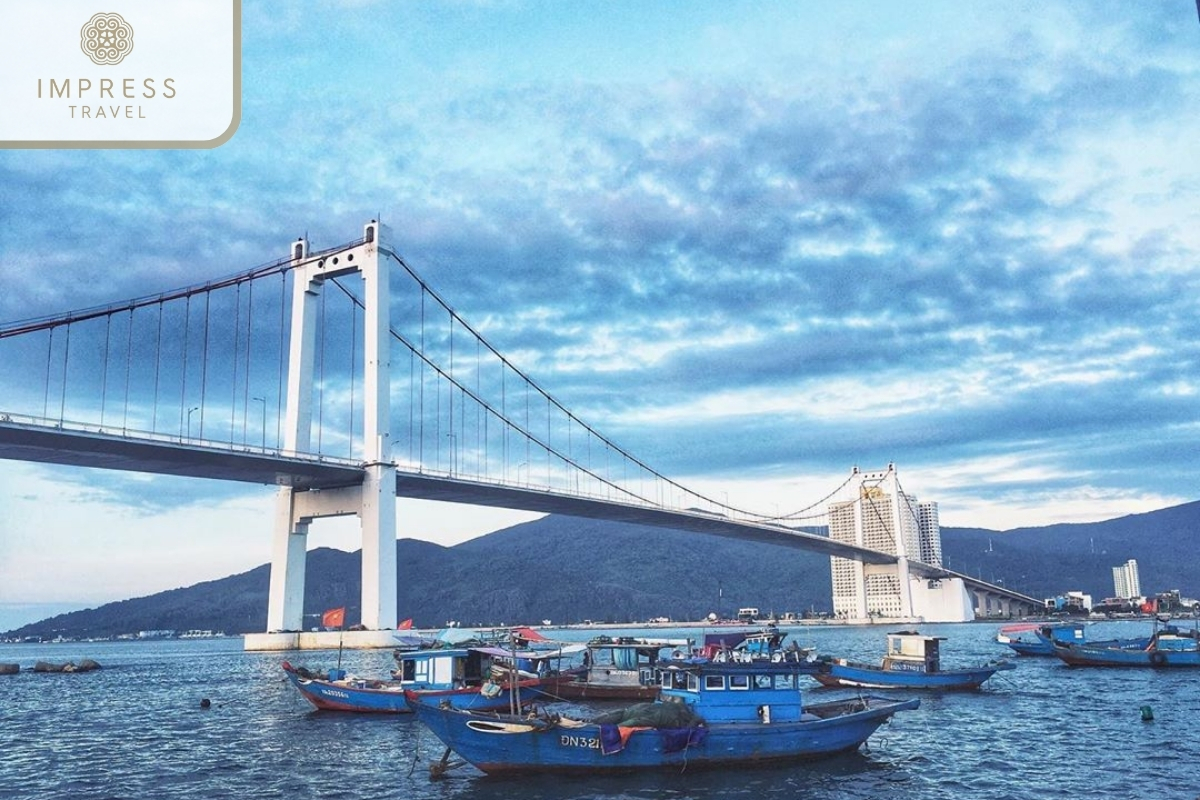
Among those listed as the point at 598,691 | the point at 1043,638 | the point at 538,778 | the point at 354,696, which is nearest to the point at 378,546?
the point at 354,696

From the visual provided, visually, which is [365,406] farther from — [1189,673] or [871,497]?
[871,497]

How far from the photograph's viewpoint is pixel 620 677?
43.0 meters

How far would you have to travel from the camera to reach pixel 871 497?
19125 cm

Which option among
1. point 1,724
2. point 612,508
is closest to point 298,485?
point 612,508

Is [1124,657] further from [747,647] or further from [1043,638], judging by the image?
[747,647]

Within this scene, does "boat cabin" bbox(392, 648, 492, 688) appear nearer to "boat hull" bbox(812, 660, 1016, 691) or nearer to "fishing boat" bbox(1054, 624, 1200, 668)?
"boat hull" bbox(812, 660, 1016, 691)

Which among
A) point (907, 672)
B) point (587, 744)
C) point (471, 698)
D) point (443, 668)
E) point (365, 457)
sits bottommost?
point (907, 672)

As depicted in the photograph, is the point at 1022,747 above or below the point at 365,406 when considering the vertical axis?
below

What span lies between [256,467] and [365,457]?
8378 mm

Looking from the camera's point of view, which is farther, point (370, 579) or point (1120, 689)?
point (370, 579)

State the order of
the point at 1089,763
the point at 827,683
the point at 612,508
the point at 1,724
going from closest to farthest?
the point at 1089,763 < the point at 1,724 < the point at 827,683 < the point at 612,508

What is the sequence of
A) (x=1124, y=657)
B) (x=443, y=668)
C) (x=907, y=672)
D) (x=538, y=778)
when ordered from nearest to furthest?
(x=538, y=778)
(x=443, y=668)
(x=907, y=672)
(x=1124, y=657)

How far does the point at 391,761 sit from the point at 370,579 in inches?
1914

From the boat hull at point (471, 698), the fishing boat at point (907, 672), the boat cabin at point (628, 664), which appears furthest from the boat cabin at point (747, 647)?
the boat hull at point (471, 698)
